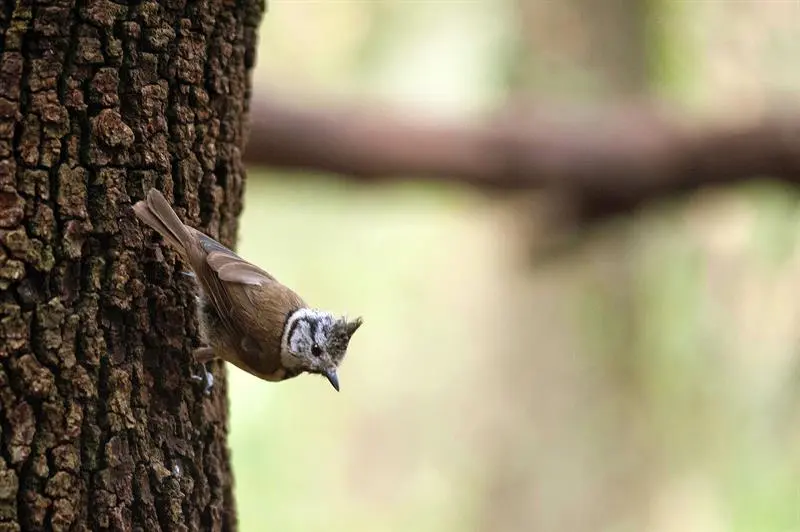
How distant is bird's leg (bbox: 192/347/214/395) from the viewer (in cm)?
279

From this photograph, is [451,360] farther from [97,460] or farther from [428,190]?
[97,460]

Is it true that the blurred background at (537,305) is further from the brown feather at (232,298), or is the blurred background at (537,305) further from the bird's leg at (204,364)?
the bird's leg at (204,364)

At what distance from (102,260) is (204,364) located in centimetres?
47

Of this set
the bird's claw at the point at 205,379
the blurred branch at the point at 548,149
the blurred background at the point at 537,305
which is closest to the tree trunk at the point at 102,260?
the bird's claw at the point at 205,379

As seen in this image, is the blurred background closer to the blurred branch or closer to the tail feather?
the blurred branch

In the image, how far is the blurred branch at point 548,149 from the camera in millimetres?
6512

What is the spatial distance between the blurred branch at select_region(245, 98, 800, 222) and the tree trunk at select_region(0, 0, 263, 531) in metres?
3.75

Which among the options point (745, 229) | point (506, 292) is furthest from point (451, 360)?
point (745, 229)

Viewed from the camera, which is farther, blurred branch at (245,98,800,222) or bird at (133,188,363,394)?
blurred branch at (245,98,800,222)

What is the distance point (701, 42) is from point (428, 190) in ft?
7.64

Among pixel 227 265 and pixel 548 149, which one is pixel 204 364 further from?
pixel 548 149

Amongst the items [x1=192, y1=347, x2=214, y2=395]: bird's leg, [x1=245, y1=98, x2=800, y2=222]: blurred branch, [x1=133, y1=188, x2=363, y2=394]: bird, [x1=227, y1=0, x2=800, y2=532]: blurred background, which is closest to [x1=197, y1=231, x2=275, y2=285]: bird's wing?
[x1=133, y1=188, x2=363, y2=394]: bird

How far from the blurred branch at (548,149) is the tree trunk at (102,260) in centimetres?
375

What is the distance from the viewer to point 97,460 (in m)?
2.49
